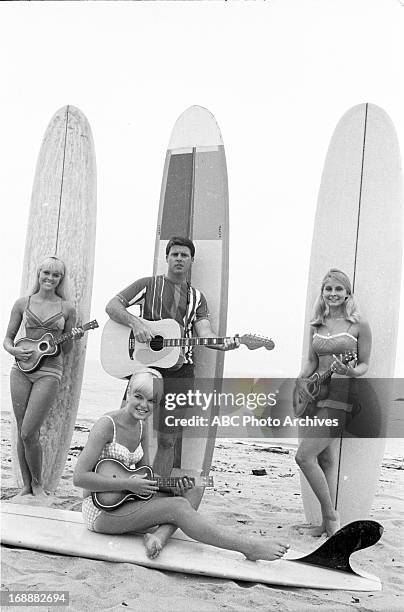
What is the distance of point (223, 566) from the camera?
1797 millimetres

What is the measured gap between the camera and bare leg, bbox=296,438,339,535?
1.99m

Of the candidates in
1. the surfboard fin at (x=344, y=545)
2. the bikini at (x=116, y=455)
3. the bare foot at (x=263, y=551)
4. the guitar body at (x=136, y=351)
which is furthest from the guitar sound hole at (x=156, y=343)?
the surfboard fin at (x=344, y=545)

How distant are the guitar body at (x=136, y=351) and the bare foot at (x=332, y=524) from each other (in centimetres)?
61

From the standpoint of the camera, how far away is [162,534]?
1.85 metres

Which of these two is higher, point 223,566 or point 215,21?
point 215,21

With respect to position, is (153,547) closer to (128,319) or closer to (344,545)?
(344,545)

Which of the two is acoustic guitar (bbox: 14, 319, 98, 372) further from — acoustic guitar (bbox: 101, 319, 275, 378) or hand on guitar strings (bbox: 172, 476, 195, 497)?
hand on guitar strings (bbox: 172, 476, 195, 497)

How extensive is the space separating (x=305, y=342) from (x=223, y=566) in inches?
24.7

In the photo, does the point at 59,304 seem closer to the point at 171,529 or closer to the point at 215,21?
the point at 171,529

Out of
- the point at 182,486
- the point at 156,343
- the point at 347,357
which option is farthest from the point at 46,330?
the point at 347,357

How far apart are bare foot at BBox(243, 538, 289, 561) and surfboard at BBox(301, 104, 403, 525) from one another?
197 millimetres

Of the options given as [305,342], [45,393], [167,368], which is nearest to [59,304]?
[45,393]

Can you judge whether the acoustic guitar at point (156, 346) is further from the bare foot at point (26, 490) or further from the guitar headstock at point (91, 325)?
the bare foot at point (26, 490)

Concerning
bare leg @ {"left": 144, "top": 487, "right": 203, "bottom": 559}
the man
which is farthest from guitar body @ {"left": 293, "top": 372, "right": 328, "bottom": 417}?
bare leg @ {"left": 144, "top": 487, "right": 203, "bottom": 559}
